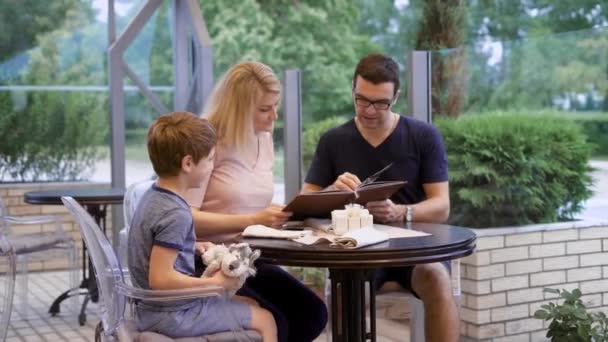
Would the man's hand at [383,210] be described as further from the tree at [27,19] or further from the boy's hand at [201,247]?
the tree at [27,19]

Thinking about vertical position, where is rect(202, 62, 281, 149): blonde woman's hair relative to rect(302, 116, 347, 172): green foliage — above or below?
above

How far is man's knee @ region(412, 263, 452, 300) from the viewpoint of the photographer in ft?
9.26

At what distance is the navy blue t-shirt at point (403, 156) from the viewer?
10.2 ft

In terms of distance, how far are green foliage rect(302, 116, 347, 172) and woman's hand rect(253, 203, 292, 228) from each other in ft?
7.81

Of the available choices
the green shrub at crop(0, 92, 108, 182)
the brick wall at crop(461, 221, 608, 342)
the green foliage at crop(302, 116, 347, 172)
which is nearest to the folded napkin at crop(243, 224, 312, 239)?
the brick wall at crop(461, 221, 608, 342)

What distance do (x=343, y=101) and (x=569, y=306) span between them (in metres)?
2.09

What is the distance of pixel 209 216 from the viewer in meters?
2.60

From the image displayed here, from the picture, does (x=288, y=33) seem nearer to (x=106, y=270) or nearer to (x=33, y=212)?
(x=33, y=212)

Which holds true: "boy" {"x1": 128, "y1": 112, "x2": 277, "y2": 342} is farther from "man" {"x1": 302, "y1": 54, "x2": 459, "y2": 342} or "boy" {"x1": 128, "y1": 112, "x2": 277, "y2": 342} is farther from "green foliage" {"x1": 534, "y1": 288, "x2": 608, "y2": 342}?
"green foliage" {"x1": 534, "y1": 288, "x2": 608, "y2": 342}

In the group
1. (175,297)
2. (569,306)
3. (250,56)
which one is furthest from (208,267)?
(250,56)

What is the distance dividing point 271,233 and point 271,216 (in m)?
0.14

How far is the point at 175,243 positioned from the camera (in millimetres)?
2215

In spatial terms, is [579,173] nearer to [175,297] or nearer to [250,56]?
[175,297]

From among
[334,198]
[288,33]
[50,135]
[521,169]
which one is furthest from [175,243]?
[288,33]
